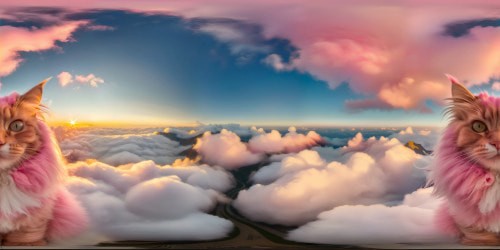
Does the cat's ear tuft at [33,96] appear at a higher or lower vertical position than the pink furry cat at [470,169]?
higher

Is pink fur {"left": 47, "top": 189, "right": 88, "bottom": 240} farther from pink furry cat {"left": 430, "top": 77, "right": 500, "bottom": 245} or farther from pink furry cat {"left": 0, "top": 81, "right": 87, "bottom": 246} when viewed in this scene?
pink furry cat {"left": 430, "top": 77, "right": 500, "bottom": 245}

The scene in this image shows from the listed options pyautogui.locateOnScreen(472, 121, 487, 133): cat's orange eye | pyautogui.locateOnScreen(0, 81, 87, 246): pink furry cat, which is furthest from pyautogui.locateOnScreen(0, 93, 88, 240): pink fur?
pyautogui.locateOnScreen(472, 121, 487, 133): cat's orange eye

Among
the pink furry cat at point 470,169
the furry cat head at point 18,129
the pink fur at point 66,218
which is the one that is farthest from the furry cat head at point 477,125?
the furry cat head at point 18,129

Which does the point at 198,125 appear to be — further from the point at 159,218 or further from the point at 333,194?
the point at 333,194

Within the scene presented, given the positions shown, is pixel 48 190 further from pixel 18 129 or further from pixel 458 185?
pixel 458 185

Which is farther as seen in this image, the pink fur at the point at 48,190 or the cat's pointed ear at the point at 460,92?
the cat's pointed ear at the point at 460,92

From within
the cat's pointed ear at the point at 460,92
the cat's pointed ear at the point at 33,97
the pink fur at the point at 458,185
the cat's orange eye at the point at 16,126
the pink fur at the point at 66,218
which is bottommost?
the pink fur at the point at 66,218

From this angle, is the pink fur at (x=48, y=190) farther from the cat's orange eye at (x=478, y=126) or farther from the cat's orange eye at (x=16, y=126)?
the cat's orange eye at (x=478, y=126)

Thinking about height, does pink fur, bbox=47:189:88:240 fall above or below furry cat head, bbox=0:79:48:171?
below
